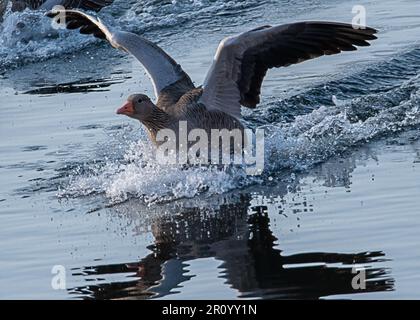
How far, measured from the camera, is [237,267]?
28.3 feet

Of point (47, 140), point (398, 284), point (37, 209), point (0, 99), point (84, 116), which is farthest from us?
point (0, 99)

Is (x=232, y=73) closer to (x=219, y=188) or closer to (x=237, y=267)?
(x=219, y=188)

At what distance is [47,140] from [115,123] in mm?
896

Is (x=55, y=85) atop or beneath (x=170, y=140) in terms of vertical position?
atop

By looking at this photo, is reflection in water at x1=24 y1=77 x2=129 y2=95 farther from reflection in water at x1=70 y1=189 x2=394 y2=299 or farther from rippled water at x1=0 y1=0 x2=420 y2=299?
reflection in water at x1=70 y1=189 x2=394 y2=299

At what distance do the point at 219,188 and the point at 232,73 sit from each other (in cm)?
117

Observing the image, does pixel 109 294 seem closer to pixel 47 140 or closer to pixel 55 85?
pixel 47 140

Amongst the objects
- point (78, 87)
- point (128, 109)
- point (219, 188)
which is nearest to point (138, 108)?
point (128, 109)

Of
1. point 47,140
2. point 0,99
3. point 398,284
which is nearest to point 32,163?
point 47,140

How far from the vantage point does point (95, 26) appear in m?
13.5

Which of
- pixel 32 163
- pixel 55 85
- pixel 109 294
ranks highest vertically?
pixel 55 85

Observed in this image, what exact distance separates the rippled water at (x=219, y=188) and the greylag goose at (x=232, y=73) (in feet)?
1.65

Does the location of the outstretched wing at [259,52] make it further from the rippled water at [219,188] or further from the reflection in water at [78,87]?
the reflection in water at [78,87]

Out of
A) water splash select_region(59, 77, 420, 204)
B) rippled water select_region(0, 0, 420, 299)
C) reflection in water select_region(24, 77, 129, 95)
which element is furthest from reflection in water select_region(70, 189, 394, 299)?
reflection in water select_region(24, 77, 129, 95)
